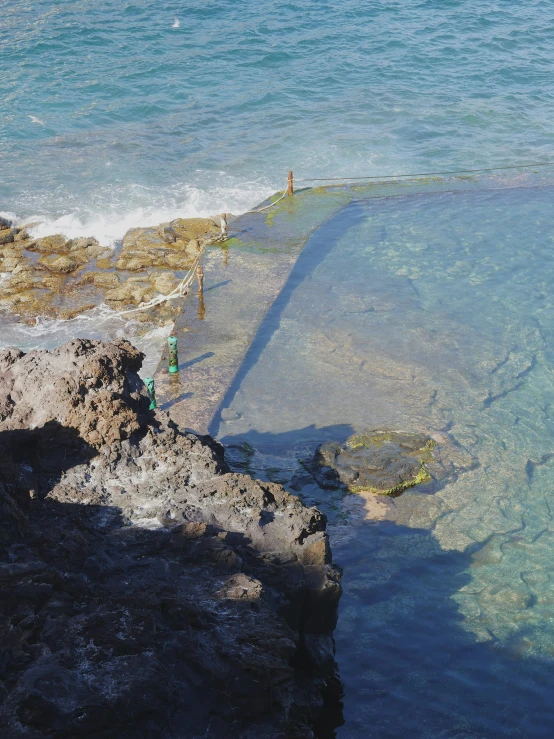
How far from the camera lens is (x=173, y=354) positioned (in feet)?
36.0

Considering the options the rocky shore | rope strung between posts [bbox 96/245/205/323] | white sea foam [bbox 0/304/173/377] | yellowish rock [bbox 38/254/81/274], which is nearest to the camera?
the rocky shore

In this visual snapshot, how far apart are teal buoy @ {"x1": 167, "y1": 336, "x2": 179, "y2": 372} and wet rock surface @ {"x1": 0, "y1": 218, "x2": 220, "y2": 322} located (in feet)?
10.4

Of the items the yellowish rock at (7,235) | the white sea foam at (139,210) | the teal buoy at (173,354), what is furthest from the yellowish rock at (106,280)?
the teal buoy at (173,354)

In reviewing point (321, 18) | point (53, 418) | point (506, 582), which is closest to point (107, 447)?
point (53, 418)

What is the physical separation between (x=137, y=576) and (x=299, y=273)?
1013cm

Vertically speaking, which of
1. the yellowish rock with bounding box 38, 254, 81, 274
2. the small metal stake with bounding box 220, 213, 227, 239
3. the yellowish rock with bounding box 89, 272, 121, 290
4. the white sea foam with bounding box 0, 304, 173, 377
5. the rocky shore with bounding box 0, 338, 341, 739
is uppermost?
the rocky shore with bounding box 0, 338, 341, 739

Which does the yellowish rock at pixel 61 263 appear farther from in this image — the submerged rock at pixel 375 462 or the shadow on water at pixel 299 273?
the submerged rock at pixel 375 462

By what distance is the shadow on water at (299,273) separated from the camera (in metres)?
11.5

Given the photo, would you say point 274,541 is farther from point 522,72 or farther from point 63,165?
point 522,72

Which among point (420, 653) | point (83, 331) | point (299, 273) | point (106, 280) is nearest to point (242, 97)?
point (106, 280)

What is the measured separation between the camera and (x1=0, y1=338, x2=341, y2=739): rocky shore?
4145mm

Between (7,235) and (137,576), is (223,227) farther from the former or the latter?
(137,576)

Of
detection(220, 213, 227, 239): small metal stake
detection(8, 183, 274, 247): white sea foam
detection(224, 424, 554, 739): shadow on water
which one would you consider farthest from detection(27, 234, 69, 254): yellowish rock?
detection(224, 424, 554, 739): shadow on water

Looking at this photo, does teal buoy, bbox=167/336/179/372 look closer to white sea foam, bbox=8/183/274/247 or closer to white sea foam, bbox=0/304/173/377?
white sea foam, bbox=0/304/173/377
